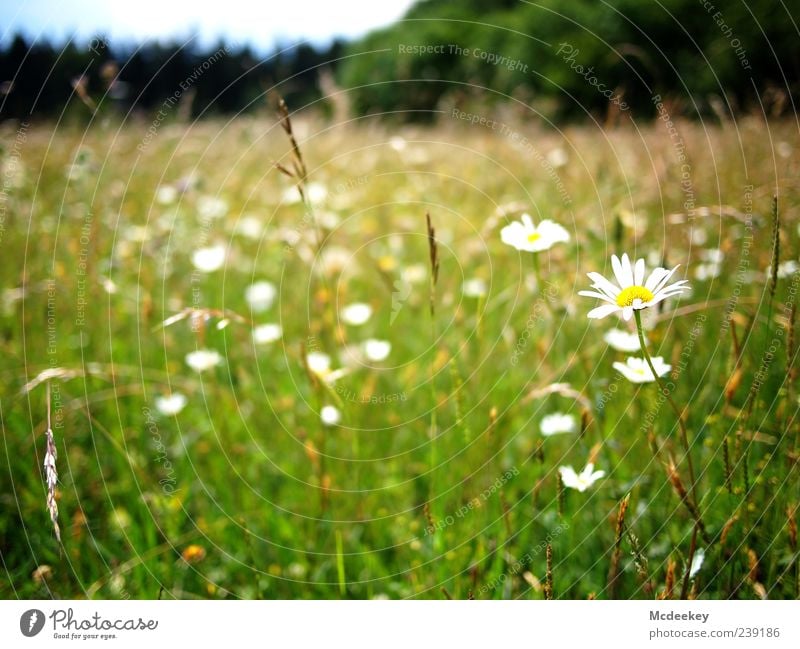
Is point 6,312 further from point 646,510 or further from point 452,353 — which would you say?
point 646,510

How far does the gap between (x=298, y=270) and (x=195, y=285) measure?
0.43 meters

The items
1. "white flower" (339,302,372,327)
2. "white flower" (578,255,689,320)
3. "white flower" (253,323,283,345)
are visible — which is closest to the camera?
"white flower" (578,255,689,320)

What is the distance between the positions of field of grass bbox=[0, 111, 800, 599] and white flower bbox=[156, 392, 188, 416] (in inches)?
1.4

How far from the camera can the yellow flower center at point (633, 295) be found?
77 cm

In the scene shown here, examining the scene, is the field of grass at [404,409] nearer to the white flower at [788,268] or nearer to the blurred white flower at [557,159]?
the white flower at [788,268]

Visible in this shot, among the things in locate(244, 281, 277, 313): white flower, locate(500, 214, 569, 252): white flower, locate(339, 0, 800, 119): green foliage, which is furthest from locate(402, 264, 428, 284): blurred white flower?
locate(339, 0, 800, 119): green foliage

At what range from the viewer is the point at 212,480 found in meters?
1.41

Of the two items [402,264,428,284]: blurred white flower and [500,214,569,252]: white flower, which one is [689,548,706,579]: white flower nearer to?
[500,214,569,252]: white flower

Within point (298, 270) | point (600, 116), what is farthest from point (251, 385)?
A: point (600, 116)

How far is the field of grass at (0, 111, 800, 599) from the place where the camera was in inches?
41.8

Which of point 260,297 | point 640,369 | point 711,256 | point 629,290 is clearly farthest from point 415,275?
point 629,290

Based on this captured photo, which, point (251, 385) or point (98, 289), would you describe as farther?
point (98, 289)

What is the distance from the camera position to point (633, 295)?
0.77m

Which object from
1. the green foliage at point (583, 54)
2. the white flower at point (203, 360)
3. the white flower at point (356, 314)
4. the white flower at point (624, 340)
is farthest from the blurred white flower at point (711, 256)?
the green foliage at point (583, 54)
